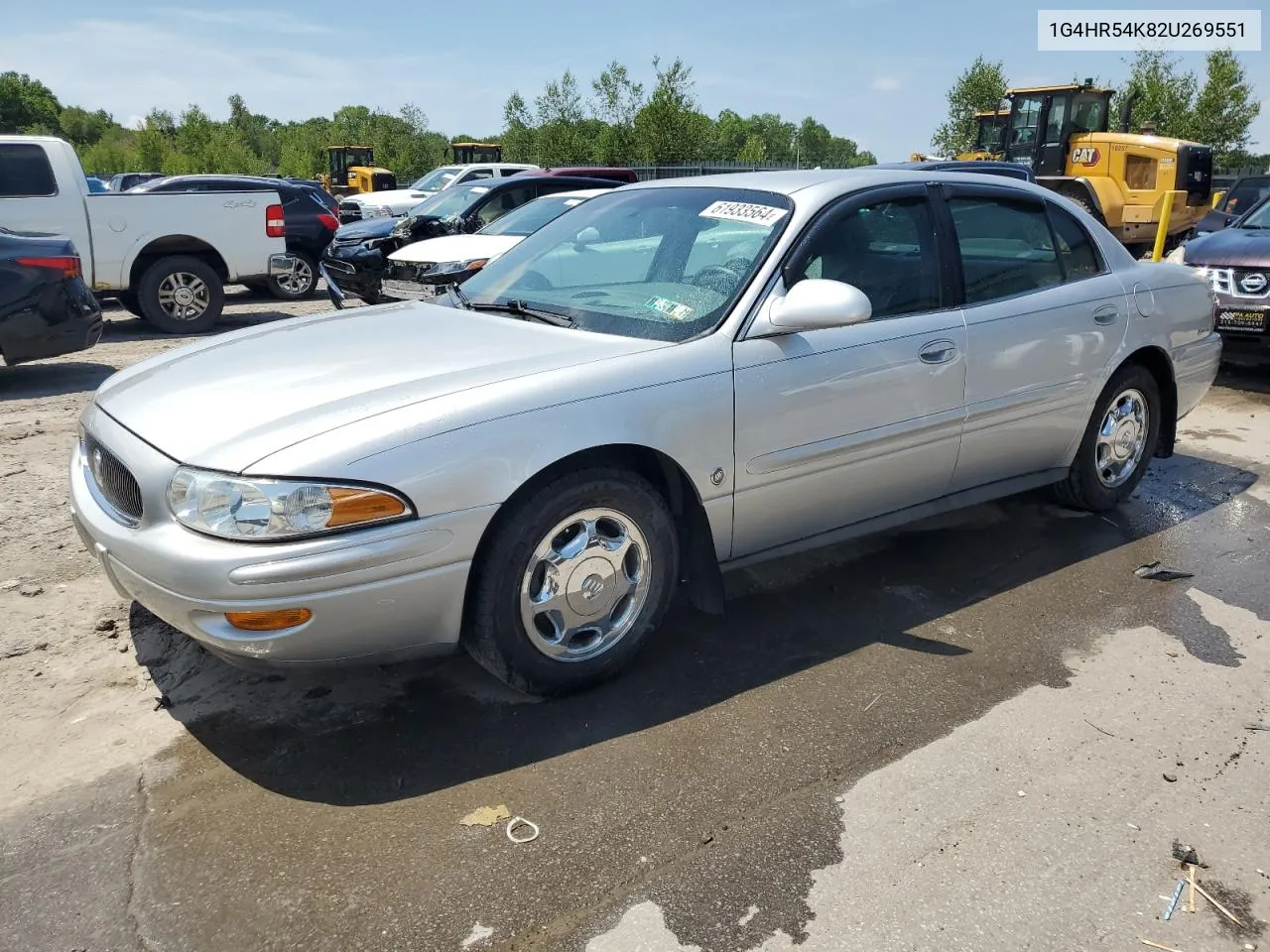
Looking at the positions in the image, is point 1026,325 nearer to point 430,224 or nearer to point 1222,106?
point 430,224

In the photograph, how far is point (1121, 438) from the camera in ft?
16.1

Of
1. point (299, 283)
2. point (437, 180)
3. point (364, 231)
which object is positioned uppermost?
point (437, 180)

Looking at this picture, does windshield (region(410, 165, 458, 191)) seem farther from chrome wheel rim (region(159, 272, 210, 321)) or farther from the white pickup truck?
chrome wheel rim (region(159, 272, 210, 321))

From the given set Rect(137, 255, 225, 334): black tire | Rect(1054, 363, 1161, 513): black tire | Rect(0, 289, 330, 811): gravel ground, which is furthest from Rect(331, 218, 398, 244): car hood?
Rect(1054, 363, 1161, 513): black tire

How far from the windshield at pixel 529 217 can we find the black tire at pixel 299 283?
4523 millimetres

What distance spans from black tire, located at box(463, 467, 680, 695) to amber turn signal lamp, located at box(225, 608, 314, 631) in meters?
0.50

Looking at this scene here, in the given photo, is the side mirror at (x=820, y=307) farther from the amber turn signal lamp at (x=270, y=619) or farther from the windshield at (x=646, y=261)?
the amber turn signal lamp at (x=270, y=619)

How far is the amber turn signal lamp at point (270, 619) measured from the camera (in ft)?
8.68

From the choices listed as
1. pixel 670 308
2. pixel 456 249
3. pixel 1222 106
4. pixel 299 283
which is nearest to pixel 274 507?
pixel 670 308

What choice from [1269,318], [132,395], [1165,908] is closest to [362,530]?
[132,395]

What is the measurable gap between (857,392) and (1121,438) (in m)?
2.06

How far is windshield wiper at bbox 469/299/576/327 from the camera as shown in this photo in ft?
11.8

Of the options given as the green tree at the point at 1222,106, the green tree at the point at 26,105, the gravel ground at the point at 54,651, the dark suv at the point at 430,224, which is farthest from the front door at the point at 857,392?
the green tree at the point at 26,105

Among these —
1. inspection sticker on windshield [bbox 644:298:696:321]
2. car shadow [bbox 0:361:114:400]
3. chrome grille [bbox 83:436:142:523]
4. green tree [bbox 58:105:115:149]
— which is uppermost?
green tree [bbox 58:105:115:149]
